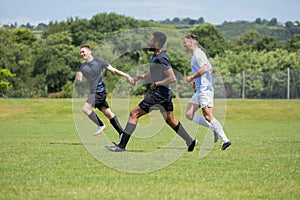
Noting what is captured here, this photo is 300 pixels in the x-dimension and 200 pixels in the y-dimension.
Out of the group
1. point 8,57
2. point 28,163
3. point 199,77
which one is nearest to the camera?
point 28,163

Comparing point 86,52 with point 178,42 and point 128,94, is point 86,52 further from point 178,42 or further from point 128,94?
point 128,94

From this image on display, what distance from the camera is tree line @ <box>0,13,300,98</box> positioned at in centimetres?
6172

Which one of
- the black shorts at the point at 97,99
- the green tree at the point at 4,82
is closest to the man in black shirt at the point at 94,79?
the black shorts at the point at 97,99

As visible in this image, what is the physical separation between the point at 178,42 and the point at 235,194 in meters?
25.0

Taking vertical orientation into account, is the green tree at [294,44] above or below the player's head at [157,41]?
below

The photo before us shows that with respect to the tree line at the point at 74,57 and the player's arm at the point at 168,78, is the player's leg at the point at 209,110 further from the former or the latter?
the tree line at the point at 74,57

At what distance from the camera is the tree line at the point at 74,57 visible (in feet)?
202

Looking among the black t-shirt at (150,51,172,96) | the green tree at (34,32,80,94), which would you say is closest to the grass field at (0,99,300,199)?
the black t-shirt at (150,51,172,96)

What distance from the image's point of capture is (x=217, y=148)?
43.1 feet

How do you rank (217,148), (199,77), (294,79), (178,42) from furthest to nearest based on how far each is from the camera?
(294,79) < (178,42) < (217,148) < (199,77)

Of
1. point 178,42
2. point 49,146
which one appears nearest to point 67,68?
point 178,42

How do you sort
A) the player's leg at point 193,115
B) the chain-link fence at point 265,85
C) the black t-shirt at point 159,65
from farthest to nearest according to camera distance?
the chain-link fence at point 265,85 < the player's leg at point 193,115 < the black t-shirt at point 159,65

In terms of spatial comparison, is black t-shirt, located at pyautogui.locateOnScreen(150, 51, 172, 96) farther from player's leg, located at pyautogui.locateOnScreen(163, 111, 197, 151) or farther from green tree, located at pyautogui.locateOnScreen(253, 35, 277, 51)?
green tree, located at pyautogui.locateOnScreen(253, 35, 277, 51)

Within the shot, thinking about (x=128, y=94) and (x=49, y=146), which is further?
(x=128, y=94)
